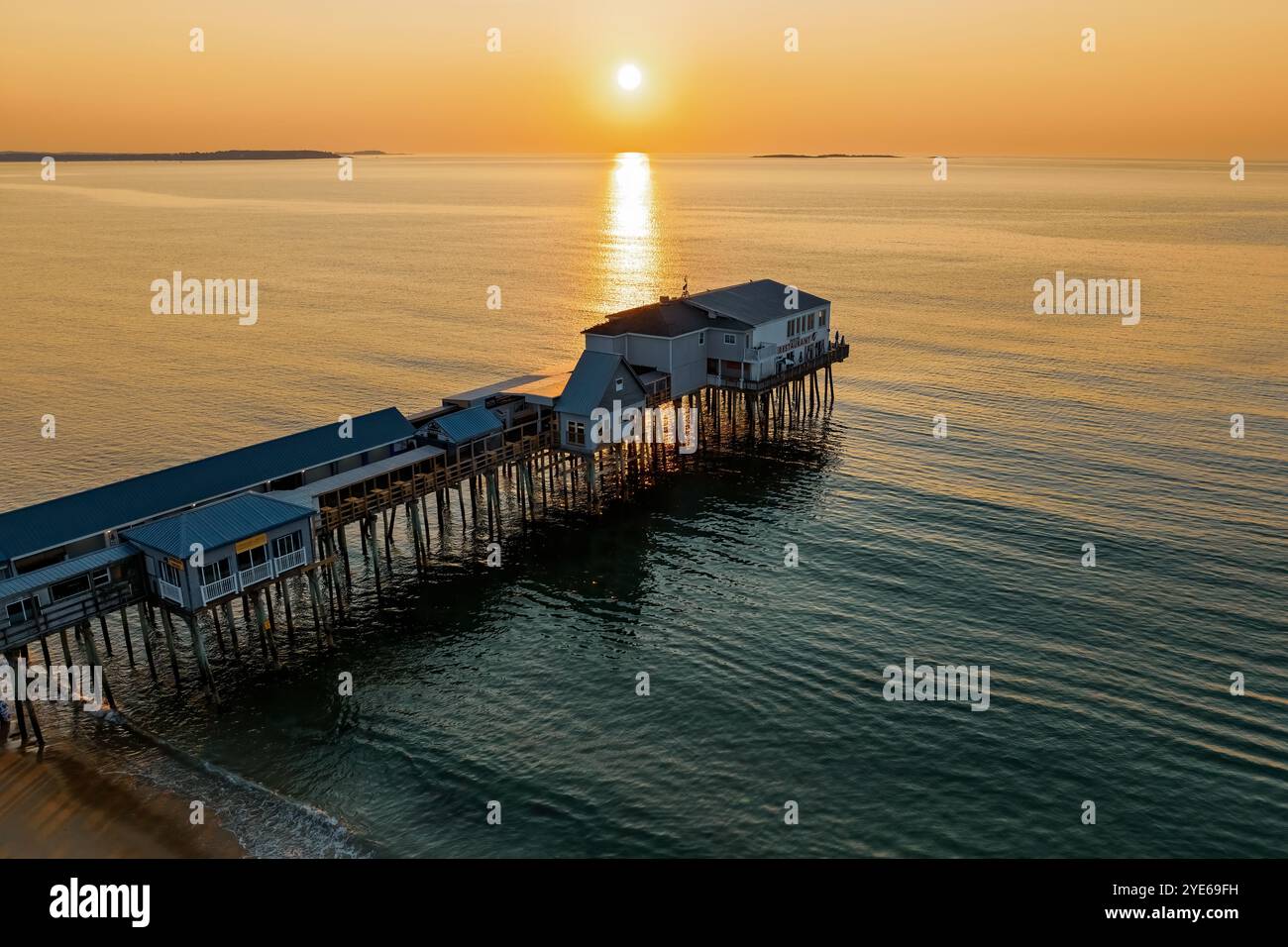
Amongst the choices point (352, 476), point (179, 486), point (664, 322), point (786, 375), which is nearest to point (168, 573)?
point (179, 486)

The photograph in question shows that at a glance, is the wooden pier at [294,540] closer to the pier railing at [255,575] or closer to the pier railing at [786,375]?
the pier railing at [255,575]

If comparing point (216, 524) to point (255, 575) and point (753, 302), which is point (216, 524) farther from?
point (753, 302)

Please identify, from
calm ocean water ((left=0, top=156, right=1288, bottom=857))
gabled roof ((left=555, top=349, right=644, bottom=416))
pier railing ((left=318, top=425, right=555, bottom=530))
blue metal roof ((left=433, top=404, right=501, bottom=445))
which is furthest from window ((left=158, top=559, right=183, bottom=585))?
gabled roof ((left=555, top=349, right=644, bottom=416))

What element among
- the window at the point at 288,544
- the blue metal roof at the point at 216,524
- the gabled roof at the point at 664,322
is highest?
the gabled roof at the point at 664,322

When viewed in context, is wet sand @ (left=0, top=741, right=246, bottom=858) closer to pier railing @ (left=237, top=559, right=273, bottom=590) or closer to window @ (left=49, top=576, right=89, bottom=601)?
window @ (left=49, top=576, right=89, bottom=601)

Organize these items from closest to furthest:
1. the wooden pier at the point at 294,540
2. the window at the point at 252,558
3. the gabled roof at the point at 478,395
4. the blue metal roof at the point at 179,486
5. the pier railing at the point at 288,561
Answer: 1. the wooden pier at the point at 294,540
2. the blue metal roof at the point at 179,486
3. the window at the point at 252,558
4. the pier railing at the point at 288,561
5. the gabled roof at the point at 478,395

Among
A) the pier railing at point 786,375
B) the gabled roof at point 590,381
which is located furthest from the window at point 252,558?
the pier railing at point 786,375

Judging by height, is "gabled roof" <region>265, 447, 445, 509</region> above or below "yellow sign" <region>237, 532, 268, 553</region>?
above
